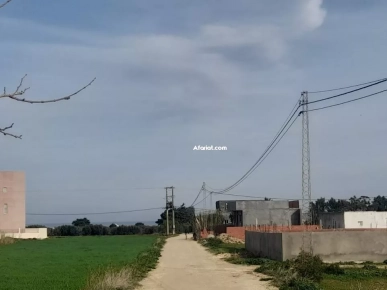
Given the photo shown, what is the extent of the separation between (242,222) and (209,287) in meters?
43.5

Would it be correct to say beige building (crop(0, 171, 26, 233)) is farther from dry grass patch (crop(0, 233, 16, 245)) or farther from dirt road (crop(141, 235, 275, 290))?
dirt road (crop(141, 235, 275, 290))

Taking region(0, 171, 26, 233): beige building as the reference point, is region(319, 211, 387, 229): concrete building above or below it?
below

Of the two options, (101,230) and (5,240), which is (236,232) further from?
(101,230)

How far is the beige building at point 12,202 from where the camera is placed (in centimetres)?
7462

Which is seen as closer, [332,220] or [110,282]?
[110,282]

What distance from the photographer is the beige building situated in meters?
74.6

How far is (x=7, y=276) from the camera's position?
78.8 ft

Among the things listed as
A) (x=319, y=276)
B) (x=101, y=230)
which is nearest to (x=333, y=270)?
(x=319, y=276)

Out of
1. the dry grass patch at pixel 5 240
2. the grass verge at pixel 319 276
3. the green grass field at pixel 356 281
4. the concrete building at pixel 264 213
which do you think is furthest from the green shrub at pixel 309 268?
the dry grass patch at pixel 5 240

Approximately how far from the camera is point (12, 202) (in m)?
75.1

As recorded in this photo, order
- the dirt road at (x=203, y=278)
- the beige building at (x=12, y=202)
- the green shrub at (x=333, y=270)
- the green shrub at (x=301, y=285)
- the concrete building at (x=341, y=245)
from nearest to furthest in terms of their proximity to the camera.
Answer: the green shrub at (x=301, y=285) < the dirt road at (x=203, y=278) < the green shrub at (x=333, y=270) < the concrete building at (x=341, y=245) < the beige building at (x=12, y=202)

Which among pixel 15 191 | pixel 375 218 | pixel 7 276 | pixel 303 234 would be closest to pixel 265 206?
pixel 375 218

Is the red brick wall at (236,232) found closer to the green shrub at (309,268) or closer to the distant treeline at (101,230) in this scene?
the green shrub at (309,268)

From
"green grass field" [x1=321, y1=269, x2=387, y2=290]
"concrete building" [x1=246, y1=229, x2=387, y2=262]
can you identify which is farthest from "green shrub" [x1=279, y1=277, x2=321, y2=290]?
"concrete building" [x1=246, y1=229, x2=387, y2=262]
